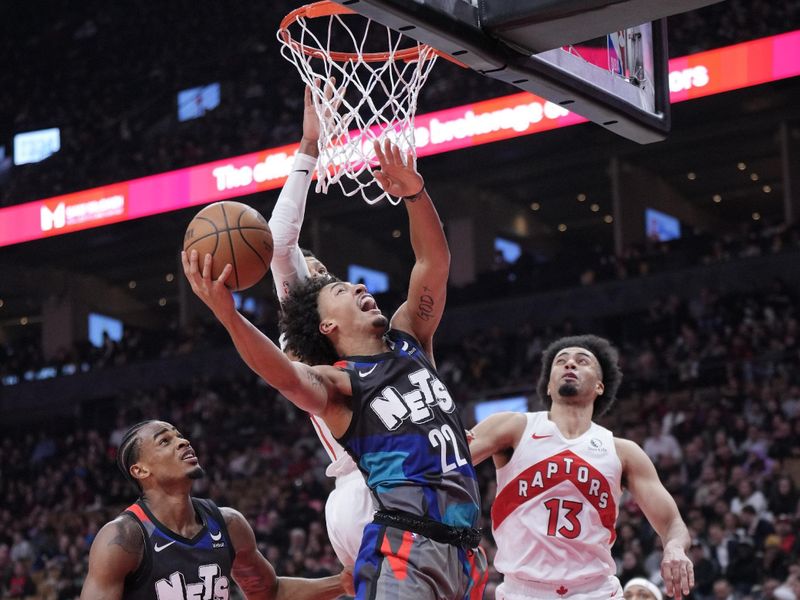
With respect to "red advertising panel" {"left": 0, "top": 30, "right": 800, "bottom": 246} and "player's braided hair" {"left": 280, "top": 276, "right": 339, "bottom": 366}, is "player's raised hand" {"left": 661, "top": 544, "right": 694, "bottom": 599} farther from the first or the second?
"red advertising panel" {"left": 0, "top": 30, "right": 800, "bottom": 246}

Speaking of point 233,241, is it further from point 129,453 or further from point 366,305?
point 129,453

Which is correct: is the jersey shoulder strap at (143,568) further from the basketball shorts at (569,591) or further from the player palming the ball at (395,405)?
the basketball shorts at (569,591)

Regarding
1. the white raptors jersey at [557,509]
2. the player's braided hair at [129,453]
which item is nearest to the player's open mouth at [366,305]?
the player's braided hair at [129,453]

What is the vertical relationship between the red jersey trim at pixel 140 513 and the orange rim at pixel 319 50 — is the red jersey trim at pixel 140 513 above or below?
below

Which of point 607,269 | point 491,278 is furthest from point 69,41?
point 607,269

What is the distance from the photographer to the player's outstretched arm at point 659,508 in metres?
4.46

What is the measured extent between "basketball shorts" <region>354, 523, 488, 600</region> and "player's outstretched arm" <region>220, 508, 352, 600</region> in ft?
3.61

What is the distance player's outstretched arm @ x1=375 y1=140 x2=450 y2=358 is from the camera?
416 cm

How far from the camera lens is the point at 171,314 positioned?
2870 cm

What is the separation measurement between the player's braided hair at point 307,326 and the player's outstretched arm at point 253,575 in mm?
946

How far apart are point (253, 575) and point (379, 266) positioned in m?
20.3

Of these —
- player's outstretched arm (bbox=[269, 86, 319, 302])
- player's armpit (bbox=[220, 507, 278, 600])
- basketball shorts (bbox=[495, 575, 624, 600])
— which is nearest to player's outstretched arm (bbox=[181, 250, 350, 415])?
player's outstretched arm (bbox=[269, 86, 319, 302])

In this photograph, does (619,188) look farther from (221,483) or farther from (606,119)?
(606,119)

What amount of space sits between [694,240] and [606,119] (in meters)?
14.6
